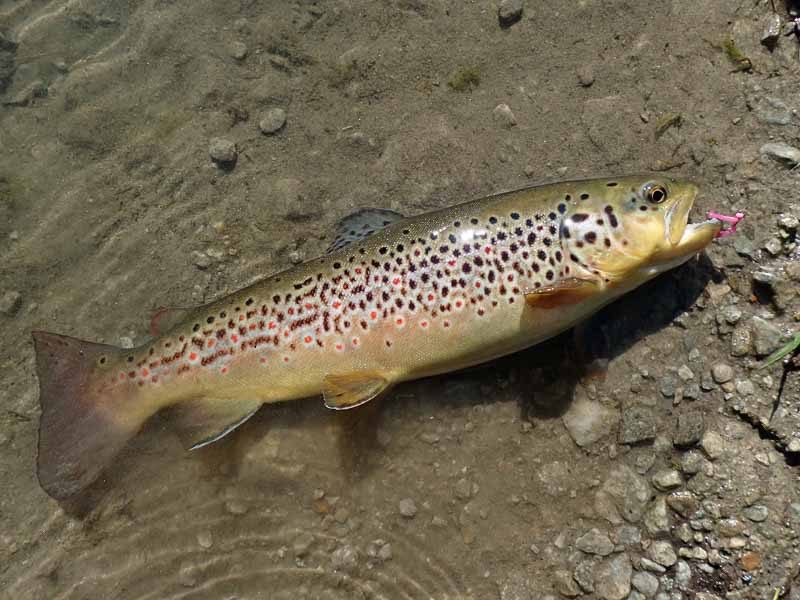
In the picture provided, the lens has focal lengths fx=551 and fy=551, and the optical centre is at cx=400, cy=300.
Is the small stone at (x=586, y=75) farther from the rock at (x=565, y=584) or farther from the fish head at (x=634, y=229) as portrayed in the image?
the rock at (x=565, y=584)

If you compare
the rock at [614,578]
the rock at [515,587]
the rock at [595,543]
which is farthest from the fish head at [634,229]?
the rock at [515,587]

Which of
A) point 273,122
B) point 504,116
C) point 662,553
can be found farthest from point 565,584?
point 273,122

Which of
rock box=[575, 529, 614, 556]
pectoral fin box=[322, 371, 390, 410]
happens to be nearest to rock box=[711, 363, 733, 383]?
rock box=[575, 529, 614, 556]

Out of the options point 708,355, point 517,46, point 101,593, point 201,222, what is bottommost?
point 101,593

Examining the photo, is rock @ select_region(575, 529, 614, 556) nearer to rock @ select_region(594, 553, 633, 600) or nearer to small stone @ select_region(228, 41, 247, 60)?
rock @ select_region(594, 553, 633, 600)

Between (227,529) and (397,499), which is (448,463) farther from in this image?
(227,529)

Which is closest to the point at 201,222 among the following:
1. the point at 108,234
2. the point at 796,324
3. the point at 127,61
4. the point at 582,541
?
the point at 108,234
